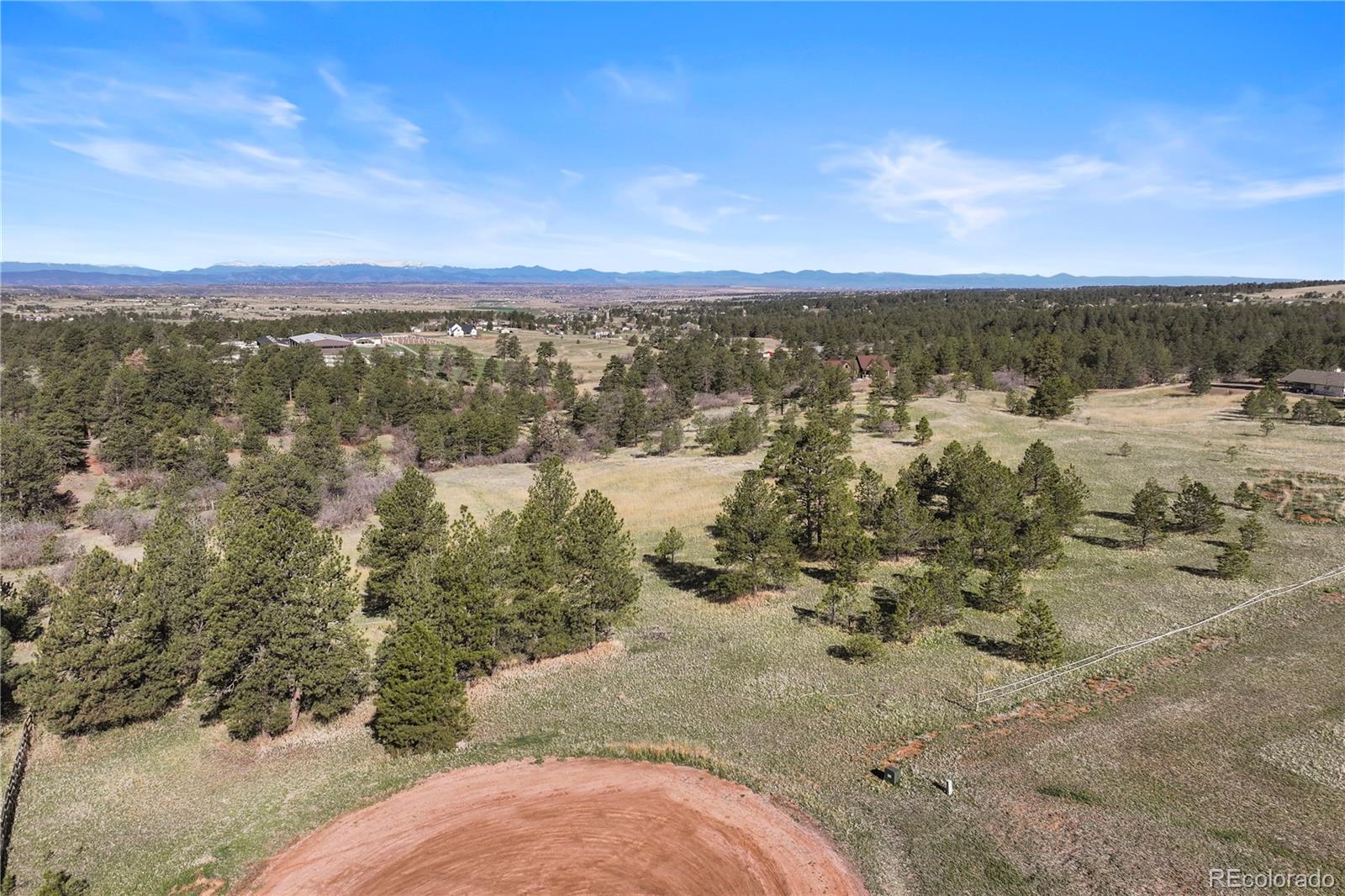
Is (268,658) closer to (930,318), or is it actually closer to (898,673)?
(898,673)

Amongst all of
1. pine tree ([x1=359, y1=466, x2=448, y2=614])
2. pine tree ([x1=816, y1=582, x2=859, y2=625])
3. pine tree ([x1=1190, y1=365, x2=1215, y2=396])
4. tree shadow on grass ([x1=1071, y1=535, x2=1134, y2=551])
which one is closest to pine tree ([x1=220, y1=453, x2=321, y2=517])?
pine tree ([x1=359, y1=466, x2=448, y2=614])

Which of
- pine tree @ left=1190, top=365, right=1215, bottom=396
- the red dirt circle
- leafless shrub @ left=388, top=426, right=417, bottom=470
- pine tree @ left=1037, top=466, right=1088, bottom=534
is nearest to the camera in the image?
the red dirt circle

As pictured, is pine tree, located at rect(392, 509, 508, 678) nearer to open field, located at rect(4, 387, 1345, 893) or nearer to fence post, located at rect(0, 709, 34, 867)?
open field, located at rect(4, 387, 1345, 893)

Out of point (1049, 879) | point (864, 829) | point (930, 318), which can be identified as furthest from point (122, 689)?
point (930, 318)

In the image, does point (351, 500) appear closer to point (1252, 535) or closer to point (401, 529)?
point (401, 529)

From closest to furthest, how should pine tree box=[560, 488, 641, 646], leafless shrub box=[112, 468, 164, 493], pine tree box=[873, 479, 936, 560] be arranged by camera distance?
1. pine tree box=[560, 488, 641, 646]
2. pine tree box=[873, 479, 936, 560]
3. leafless shrub box=[112, 468, 164, 493]

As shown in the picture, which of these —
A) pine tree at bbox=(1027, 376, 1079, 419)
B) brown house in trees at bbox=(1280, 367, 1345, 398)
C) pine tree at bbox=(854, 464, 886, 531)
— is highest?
brown house in trees at bbox=(1280, 367, 1345, 398)
